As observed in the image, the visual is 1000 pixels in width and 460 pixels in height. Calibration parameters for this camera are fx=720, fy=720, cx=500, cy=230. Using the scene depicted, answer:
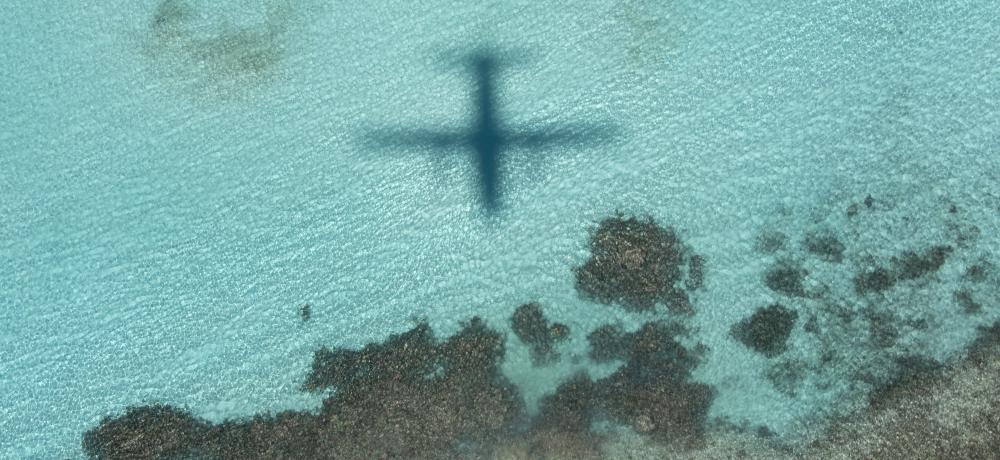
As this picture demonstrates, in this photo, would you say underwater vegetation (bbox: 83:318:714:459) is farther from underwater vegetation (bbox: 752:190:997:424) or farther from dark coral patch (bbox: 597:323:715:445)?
underwater vegetation (bbox: 752:190:997:424)

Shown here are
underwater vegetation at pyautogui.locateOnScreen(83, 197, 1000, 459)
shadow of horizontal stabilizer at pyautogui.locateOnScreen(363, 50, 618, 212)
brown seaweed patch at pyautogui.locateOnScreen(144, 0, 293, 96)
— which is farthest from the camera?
brown seaweed patch at pyautogui.locateOnScreen(144, 0, 293, 96)

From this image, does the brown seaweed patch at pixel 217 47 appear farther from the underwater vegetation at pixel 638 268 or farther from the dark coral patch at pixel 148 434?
the underwater vegetation at pixel 638 268

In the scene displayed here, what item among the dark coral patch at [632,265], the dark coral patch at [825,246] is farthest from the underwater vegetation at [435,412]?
the dark coral patch at [825,246]

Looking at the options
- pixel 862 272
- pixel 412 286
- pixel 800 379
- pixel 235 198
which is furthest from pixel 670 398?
pixel 235 198

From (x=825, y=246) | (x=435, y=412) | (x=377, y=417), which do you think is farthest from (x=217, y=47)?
(x=825, y=246)

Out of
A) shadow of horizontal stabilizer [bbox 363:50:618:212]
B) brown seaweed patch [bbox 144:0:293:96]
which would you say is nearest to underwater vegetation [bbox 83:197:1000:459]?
shadow of horizontal stabilizer [bbox 363:50:618:212]

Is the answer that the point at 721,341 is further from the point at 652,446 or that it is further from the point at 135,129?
the point at 135,129

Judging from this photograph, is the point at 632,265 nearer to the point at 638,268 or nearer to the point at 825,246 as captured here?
the point at 638,268

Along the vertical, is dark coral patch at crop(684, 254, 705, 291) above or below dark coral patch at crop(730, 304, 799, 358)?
above
